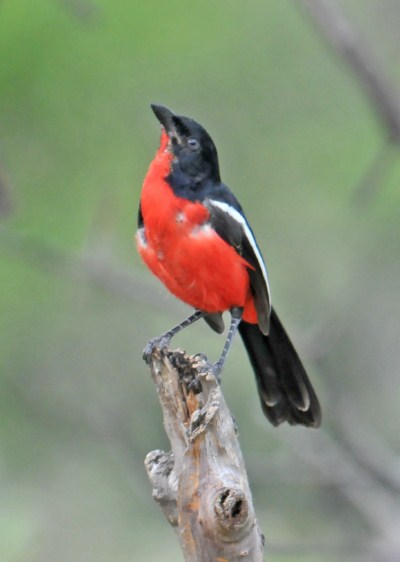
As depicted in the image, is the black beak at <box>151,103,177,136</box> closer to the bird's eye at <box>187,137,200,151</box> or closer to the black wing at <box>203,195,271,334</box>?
the bird's eye at <box>187,137,200,151</box>

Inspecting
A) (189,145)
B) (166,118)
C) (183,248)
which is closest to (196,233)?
(183,248)

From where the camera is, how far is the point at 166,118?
17.5 ft

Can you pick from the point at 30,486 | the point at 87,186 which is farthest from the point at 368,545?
the point at 87,186

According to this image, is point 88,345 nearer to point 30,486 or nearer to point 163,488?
point 30,486

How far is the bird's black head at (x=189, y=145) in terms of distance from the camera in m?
5.35

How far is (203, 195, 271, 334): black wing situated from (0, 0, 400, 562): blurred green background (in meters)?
2.99

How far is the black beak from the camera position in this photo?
5.30m

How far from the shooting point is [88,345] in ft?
35.0

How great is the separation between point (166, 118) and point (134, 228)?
16.6 ft

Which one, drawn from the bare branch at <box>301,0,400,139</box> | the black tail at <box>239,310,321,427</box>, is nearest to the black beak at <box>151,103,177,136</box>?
Result: the bare branch at <box>301,0,400,139</box>

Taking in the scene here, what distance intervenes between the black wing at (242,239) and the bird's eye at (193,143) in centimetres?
23

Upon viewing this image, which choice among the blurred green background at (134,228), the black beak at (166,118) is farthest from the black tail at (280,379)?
the blurred green background at (134,228)

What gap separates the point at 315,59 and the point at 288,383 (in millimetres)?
Answer: 6739

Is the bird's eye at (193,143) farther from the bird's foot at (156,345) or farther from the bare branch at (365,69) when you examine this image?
the bird's foot at (156,345)
